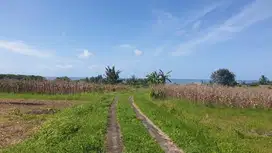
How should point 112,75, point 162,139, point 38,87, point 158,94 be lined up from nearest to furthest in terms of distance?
point 162,139 < point 158,94 < point 38,87 < point 112,75

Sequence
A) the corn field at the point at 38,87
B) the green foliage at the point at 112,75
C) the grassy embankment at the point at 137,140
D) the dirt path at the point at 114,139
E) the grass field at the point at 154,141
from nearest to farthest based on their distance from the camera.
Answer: the grassy embankment at the point at 137,140 < the dirt path at the point at 114,139 < the grass field at the point at 154,141 < the corn field at the point at 38,87 < the green foliage at the point at 112,75

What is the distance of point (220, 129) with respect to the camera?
76.2ft

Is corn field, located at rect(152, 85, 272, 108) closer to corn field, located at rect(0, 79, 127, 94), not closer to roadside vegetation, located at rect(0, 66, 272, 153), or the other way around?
roadside vegetation, located at rect(0, 66, 272, 153)

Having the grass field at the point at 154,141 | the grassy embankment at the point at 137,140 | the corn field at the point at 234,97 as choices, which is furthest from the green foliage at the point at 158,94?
the grassy embankment at the point at 137,140

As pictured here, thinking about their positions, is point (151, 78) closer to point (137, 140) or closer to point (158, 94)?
point (158, 94)

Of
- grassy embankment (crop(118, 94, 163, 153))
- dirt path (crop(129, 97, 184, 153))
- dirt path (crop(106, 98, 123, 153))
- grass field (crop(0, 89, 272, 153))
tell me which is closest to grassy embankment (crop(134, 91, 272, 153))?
grass field (crop(0, 89, 272, 153))

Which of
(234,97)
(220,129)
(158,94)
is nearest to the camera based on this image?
(220,129)

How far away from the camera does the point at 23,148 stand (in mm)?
15828

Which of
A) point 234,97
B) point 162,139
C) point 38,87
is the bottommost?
point 162,139

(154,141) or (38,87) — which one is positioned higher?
(38,87)

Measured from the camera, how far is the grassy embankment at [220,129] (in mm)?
16453

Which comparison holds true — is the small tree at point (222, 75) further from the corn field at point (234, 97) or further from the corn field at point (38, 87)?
the corn field at point (234, 97)

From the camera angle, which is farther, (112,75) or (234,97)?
(112,75)

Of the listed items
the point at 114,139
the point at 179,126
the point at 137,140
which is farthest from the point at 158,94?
the point at 137,140
